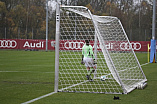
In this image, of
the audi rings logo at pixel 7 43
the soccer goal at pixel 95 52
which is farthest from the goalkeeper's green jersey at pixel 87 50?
the audi rings logo at pixel 7 43

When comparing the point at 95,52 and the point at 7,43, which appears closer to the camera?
the point at 95,52

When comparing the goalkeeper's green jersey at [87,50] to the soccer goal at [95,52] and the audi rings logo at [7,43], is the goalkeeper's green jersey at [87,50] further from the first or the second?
the audi rings logo at [7,43]

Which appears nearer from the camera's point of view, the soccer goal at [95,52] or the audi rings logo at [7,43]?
the soccer goal at [95,52]

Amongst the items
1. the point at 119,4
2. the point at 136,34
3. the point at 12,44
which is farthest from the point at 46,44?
the point at 119,4

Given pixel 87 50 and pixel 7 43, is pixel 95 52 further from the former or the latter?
pixel 7 43

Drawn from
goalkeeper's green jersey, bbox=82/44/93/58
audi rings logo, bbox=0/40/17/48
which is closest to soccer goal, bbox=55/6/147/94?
goalkeeper's green jersey, bbox=82/44/93/58

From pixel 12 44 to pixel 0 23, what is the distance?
1154cm

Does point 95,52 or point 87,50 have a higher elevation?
point 87,50

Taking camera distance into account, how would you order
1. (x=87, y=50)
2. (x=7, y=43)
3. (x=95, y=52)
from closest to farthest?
(x=87, y=50) → (x=95, y=52) → (x=7, y=43)

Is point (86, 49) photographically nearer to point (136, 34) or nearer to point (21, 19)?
point (136, 34)

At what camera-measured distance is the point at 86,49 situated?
13.2 m

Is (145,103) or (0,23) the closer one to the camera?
(145,103)

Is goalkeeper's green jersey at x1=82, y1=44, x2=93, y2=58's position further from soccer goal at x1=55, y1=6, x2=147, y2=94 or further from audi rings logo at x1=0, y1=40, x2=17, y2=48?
audi rings logo at x1=0, y1=40, x2=17, y2=48

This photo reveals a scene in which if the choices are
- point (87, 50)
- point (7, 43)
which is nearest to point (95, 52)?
point (87, 50)
